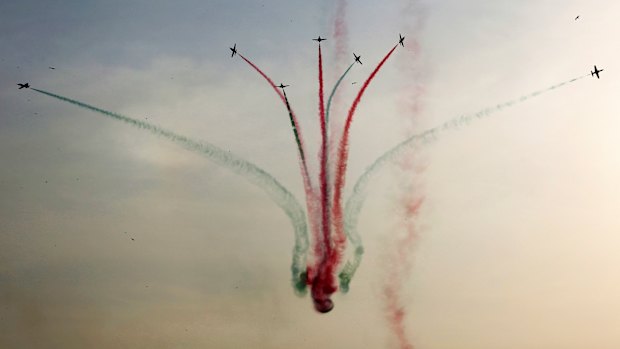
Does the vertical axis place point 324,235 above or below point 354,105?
below

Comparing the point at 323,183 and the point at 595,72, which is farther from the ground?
the point at 595,72

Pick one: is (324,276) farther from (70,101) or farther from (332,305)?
(70,101)

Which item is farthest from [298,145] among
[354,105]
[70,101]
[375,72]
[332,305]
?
[70,101]

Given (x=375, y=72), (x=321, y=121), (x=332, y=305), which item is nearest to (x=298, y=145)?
(x=321, y=121)

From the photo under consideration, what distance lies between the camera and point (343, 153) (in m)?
24.1

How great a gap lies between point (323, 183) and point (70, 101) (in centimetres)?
1382

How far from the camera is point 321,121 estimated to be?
24234 millimetres

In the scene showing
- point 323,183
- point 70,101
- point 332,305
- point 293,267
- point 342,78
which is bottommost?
point 332,305

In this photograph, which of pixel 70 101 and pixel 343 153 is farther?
pixel 70 101

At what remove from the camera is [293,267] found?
25250mm

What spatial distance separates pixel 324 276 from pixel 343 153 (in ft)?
20.3

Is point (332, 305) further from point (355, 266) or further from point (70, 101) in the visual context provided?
point (70, 101)

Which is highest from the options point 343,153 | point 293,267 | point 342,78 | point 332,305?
point 342,78

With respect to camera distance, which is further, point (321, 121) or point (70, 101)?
point (70, 101)
